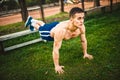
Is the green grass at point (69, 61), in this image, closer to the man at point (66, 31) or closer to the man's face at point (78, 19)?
the man at point (66, 31)

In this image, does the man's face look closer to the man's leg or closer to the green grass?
the green grass

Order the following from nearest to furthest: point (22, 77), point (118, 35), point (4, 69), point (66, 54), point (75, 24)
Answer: point (75, 24) → point (22, 77) → point (4, 69) → point (66, 54) → point (118, 35)

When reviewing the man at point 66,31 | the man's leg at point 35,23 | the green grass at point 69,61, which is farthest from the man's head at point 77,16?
the man's leg at point 35,23

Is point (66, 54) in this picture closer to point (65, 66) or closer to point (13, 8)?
point (65, 66)

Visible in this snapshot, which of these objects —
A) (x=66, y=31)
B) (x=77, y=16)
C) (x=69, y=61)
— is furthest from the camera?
(x=69, y=61)

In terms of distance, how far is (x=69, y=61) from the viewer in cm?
516

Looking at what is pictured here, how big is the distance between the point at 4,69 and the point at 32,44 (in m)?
2.21

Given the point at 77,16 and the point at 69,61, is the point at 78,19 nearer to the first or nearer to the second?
the point at 77,16

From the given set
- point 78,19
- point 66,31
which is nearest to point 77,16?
point 78,19

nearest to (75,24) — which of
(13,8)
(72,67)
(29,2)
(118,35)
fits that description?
(72,67)

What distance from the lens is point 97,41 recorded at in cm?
655

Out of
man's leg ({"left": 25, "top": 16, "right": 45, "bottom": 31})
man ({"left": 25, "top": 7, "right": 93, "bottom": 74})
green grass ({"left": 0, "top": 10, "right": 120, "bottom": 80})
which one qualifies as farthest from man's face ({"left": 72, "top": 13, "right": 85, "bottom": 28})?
man's leg ({"left": 25, "top": 16, "right": 45, "bottom": 31})

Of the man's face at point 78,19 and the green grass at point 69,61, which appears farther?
the green grass at point 69,61

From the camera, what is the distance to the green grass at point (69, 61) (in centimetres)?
435
